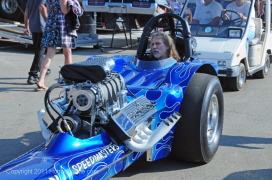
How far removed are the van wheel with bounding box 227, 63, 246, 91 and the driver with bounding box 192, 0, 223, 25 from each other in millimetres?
1108

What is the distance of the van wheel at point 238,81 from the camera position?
7660mm

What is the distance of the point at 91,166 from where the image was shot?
303 cm

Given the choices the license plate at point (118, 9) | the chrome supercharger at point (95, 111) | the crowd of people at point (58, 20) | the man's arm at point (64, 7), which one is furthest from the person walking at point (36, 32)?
the license plate at point (118, 9)

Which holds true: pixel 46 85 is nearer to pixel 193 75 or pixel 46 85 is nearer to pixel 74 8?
pixel 74 8

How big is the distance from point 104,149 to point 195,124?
41.4 inches

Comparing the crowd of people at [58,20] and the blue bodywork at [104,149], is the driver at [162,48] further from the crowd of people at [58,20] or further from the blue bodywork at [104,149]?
the crowd of people at [58,20]

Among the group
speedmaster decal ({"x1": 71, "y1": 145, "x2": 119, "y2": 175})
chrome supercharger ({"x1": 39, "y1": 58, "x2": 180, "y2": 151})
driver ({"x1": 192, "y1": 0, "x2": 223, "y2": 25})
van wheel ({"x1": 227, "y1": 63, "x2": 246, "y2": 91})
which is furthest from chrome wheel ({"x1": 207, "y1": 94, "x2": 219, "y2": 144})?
driver ({"x1": 192, "y1": 0, "x2": 223, "y2": 25})

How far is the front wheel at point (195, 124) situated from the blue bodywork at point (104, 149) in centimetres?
7

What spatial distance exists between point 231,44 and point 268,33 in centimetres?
168

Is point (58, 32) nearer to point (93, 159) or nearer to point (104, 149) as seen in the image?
point (104, 149)

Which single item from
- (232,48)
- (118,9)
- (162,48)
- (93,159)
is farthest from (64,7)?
(118,9)

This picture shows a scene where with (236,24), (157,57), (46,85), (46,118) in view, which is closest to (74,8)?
(46,85)

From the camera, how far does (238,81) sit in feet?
25.3

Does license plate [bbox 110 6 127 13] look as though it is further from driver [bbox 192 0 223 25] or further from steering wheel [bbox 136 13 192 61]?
steering wheel [bbox 136 13 192 61]
